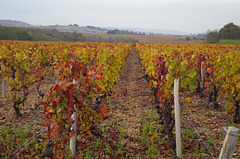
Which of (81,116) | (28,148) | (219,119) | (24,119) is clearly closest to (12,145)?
(28,148)

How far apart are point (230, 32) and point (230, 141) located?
192 feet

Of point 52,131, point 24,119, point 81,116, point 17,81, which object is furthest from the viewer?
point 17,81

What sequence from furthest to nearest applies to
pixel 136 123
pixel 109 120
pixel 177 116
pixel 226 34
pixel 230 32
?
pixel 226 34
pixel 230 32
pixel 109 120
pixel 136 123
pixel 177 116

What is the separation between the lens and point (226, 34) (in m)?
51.1

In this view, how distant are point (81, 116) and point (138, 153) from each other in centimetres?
146

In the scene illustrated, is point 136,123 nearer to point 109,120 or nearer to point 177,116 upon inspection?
point 109,120

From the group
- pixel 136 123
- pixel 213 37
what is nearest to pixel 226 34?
pixel 213 37

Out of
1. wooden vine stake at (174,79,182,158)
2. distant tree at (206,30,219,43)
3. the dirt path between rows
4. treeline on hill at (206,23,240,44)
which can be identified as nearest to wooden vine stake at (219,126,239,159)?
wooden vine stake at (174,79,182,158)

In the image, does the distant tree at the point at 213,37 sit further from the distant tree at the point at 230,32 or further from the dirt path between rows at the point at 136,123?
the dirt path between rows at the point at 136,123

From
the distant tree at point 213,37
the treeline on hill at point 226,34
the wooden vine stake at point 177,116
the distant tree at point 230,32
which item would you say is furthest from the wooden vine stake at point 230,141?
the distant tree at point 213,37

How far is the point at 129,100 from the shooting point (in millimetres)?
7242

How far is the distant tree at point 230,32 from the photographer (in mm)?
49425

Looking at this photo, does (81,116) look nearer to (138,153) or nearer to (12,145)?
(138,153)

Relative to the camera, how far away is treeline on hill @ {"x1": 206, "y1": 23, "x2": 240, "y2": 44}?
49500 millimetres
